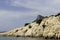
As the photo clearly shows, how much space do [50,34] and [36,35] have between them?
14095mm

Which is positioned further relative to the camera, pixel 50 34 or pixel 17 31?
pixel 17 31

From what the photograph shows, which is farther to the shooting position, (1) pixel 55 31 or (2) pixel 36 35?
(2) pixel 36 35

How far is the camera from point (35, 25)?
130875 millimetres

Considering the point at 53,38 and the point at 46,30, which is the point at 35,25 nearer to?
the point at 46,30

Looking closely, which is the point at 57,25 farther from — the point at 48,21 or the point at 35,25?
the point at 35,25

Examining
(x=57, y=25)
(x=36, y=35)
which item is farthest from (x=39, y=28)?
(x=57, y=25)

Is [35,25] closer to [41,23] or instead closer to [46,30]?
[41,23]

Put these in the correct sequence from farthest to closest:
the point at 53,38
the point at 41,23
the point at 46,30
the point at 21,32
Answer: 1. the point at 21,32
2. the point at 41,23
3. the point at 46,30
4. the point at 53,38

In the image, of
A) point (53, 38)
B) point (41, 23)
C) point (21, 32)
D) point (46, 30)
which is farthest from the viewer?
point (21, 32)

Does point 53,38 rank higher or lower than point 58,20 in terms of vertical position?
lower

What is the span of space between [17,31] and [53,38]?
37.9 metres

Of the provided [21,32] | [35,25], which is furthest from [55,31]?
[21,32]

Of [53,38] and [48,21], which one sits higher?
[48,21]

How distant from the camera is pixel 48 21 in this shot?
124750mm
